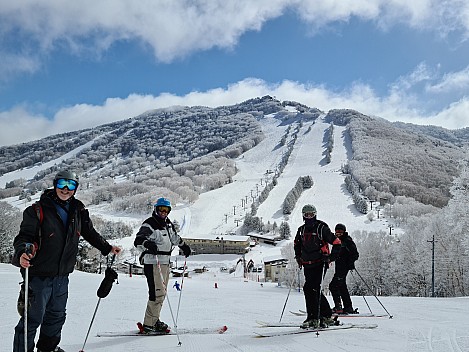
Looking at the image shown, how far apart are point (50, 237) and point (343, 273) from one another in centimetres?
589

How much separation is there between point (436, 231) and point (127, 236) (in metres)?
73.9

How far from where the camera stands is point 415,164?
157 meters

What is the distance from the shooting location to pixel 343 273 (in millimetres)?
7852

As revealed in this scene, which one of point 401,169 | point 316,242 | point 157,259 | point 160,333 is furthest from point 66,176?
point 401,169

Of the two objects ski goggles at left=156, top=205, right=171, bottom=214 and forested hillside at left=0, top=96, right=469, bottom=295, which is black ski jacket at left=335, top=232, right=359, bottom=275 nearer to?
ski goggles at left=156, top=205, right=171, bottom=214

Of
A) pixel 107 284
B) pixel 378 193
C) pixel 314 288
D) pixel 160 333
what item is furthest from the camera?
pixel 378 193

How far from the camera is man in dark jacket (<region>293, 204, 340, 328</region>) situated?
225 inches

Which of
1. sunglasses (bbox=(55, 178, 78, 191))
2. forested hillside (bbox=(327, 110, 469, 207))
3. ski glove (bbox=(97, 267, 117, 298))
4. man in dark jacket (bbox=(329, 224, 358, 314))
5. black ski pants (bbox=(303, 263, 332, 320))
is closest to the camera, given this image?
sunglasses (bbox=(55, 178, 78, 191))

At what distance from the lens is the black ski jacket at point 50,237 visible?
3.55 m

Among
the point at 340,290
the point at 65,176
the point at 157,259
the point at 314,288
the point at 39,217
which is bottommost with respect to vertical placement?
the point at 340,290

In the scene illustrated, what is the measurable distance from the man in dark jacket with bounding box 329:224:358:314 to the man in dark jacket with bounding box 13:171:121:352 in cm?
535

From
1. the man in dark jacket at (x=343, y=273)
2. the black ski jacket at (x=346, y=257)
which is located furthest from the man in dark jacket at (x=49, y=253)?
the black ski jacket at (x=346, y=257)

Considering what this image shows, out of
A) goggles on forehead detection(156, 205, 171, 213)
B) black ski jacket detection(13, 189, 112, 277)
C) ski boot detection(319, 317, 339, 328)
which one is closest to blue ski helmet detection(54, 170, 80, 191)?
black ski jacket detection(13, 189, 112, 277)

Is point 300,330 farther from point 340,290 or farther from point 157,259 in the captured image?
point 340,290
